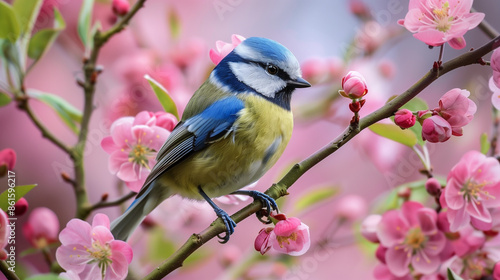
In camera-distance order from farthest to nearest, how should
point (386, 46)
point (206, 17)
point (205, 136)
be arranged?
point (206, 17), point (386, 46), point (205, 136)

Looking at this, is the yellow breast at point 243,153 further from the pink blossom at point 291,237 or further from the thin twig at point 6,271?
the thin twig at point 6,271

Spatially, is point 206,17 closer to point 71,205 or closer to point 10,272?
point 71,205

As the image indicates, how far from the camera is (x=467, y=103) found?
17.3 inches

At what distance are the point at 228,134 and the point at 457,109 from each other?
23 centimetres

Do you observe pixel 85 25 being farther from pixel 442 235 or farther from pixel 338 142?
pixel 442 235

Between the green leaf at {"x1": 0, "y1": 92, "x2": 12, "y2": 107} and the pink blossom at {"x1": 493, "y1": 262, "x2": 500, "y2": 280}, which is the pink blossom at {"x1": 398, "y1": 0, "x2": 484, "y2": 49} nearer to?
the pink blossom at {"x1": 493, "y1": 262, "x2": 500, "y2": 280}

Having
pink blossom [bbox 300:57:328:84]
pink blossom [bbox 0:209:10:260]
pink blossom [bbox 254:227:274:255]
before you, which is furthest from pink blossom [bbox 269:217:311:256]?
pink blossom [bbox 300:57:328:84]

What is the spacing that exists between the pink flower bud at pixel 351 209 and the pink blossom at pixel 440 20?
48 centimetres

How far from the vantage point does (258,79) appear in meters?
0.57

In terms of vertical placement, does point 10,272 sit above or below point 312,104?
above

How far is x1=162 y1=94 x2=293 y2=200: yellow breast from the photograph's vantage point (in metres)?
0.55

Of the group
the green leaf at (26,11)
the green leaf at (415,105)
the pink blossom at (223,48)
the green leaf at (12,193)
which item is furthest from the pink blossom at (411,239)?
the green leaf at (26,11)

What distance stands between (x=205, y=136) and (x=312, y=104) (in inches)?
12.9

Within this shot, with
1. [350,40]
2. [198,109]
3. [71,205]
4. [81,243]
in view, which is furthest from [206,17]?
[81,243]
